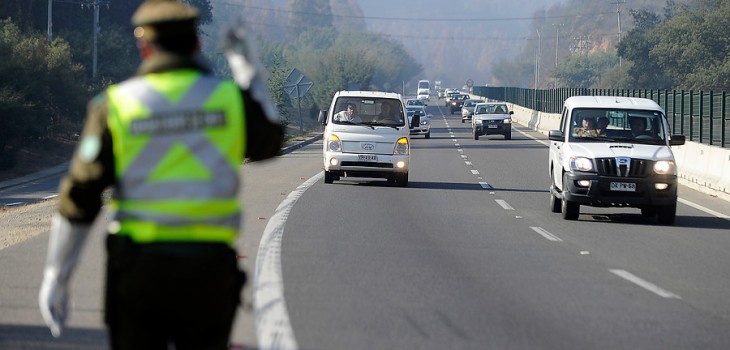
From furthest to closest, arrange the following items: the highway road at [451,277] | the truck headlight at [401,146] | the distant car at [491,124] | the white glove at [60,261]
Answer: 1. the distant car at [491,124]
2. the truck headlight at [401,146]
3. the highway road at [451,277]
4. the white glove at [60,261]

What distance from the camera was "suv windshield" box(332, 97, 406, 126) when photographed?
83.8 ft

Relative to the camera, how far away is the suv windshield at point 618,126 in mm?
19516

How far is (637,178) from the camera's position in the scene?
60.7 ft

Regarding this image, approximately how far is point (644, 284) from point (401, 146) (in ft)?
44.2

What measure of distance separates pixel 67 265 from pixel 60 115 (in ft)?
188

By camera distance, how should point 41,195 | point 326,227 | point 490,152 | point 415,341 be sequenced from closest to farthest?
1. point 415,341
2. point 326,227
3. point 41,195
4. point 490,152

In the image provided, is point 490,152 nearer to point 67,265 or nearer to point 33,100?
point 33,100

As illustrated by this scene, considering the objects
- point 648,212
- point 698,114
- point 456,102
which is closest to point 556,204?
point 648,212

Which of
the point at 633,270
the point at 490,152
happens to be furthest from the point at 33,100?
the point at 633,270

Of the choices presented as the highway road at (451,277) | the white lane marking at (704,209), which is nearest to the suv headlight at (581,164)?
the highway road at (451,277)

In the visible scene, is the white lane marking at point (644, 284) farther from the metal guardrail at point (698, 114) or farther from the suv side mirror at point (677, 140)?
the metal guardrail at point (698, 114)

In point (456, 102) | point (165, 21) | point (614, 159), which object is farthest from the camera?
point (456, 102)

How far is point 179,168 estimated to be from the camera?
14.9ft

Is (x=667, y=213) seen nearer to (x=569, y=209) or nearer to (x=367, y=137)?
(x=569, y=209)
